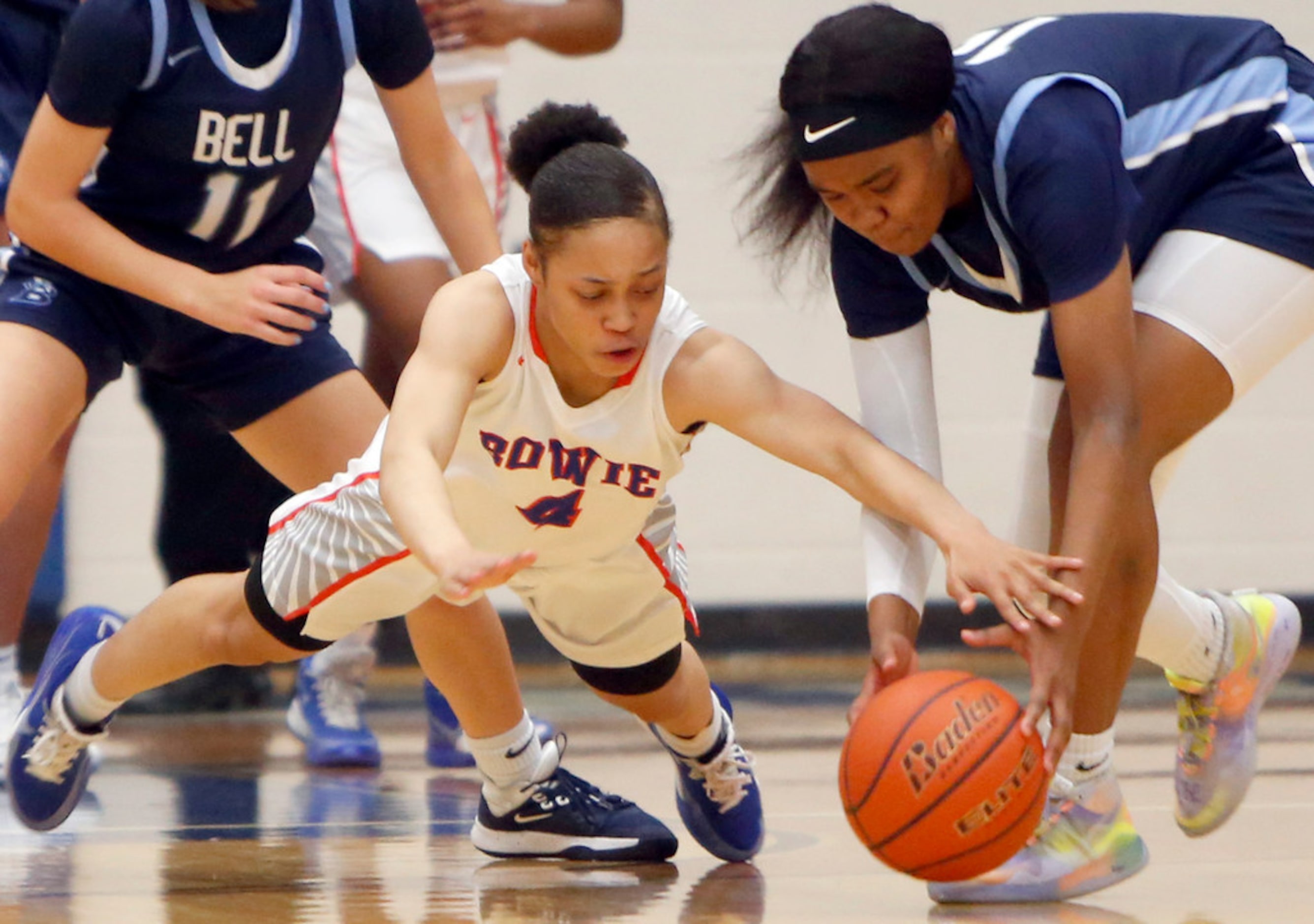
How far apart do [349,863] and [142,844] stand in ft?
1.32

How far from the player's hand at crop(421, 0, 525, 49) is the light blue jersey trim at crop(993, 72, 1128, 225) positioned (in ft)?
5.92

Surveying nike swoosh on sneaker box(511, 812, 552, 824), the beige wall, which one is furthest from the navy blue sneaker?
the beige wall

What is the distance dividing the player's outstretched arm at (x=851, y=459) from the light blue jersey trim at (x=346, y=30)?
784 millimetres

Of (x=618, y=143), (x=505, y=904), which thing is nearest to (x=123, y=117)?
(x=618, y=143)

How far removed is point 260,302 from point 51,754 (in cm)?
79

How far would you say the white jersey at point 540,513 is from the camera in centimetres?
244

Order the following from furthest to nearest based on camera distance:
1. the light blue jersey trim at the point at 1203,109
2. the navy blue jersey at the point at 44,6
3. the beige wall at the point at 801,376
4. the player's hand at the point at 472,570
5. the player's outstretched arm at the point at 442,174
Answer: the beige wall at the point at 801,376
the navy blue jersey at the point at 44,6
the player's outstretched arm at the point at 442,174
the light blue jersey trim at the point at 1203,109
the player's hand at the point at 472,570

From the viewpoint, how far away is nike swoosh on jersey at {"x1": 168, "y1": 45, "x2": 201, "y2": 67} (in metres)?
2.62

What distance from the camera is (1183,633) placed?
2705 mm

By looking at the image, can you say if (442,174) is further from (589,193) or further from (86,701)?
(86,701)

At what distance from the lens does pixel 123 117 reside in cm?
268

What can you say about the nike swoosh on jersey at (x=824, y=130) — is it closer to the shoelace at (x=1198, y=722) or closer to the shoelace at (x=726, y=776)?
the shoelace at (x=726, y=776)

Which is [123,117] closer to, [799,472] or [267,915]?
[267,915]

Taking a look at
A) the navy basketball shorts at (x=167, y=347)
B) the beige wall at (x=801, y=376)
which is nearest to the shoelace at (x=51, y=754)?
the navy basketball shorts at (x=167, y=347)
